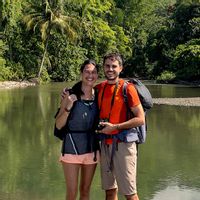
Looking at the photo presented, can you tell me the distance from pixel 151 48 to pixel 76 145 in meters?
44.5

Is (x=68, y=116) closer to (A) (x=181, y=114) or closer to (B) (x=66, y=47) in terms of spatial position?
(A) (x=181, y=114)

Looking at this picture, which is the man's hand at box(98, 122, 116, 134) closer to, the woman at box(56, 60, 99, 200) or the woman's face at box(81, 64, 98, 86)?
the woman at box(56, 60, 99, 200)

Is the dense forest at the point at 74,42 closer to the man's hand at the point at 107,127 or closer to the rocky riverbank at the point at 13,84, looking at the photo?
the rocky riverbank at the point at 13,84

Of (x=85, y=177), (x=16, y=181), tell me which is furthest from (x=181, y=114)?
(x=85, y=177)

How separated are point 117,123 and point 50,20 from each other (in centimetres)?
3244

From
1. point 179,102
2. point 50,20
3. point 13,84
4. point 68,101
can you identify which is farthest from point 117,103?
point 50,20

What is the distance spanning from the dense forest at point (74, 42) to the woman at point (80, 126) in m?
25.8

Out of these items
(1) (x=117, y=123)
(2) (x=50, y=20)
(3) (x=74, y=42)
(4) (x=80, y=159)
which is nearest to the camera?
(1) (x=117, y=123)

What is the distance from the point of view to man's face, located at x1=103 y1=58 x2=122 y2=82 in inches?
180

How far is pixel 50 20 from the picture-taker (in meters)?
36.2

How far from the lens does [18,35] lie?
37812 millimetres

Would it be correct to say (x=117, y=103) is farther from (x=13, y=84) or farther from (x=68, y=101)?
(x=13, y=84)

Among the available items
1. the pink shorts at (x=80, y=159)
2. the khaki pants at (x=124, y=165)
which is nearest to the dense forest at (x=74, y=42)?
the pink shorts at (x=80, y=159)

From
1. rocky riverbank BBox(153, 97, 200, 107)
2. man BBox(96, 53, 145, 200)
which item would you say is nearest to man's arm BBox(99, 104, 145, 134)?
man BBox(96, 53, 145, 200)
